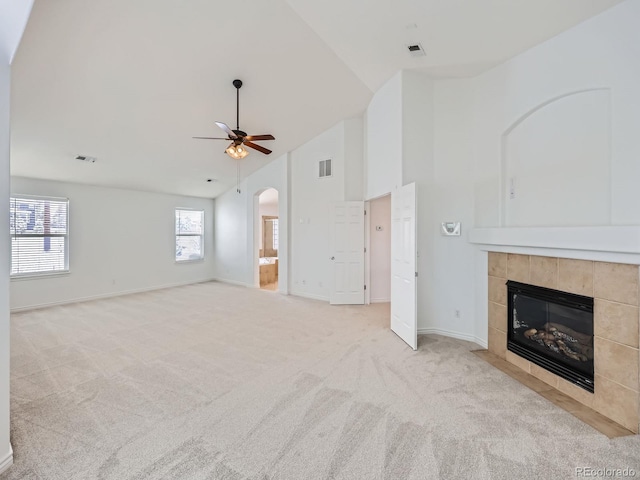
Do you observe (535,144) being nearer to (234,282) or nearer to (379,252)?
(379,252)

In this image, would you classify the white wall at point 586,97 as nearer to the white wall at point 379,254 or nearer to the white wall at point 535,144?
the white wall at point 535,144

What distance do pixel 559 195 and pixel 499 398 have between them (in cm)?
200

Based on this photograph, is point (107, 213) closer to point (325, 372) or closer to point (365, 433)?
point (325, 372)

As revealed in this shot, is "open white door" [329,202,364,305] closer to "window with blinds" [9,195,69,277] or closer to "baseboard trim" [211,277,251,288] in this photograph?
"baseboard trim" [211,277,251,288]

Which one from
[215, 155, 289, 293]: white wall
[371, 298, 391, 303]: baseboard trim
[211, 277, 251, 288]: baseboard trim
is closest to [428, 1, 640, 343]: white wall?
[371, 298, 391, 303]: baseboard trim

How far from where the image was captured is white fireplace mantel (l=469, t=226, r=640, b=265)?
2164mm

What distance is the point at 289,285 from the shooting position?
276 inches

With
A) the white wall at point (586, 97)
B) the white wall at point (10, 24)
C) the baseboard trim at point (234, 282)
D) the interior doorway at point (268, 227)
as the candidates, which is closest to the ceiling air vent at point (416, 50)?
the white wall at point (586, 97)

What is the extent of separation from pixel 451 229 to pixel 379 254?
2.25m

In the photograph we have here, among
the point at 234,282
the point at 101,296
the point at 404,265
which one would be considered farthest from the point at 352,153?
the point at 101,296

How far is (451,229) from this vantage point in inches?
159

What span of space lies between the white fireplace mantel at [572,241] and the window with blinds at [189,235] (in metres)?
7.53

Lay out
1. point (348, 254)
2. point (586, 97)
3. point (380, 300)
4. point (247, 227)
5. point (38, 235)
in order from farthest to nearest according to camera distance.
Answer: point (247, 227), point (380, 300), point (348, 254), point (38, 235), point (586, 97)

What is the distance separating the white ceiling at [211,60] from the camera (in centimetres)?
294
